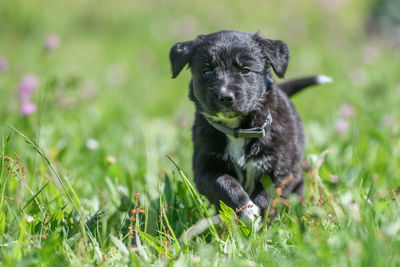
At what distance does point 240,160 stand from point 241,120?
24 centimetres

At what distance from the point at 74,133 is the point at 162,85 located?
2.41 metres

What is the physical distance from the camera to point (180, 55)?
2971 millimetres

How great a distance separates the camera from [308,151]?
12.3 ft

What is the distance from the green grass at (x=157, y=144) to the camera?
200cm

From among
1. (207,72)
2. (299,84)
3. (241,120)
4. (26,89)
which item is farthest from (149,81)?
(241,120)

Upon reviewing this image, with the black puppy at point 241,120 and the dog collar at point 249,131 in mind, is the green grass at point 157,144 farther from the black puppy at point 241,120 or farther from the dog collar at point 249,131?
the dog collar at point 249,131

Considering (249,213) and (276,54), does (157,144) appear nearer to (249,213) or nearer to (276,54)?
(276,54)

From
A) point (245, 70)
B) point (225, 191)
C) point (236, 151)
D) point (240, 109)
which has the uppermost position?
point (245, 70)

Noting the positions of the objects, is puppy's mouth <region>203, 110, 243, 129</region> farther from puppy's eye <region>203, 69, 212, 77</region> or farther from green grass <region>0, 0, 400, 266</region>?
green grass <region>0, 0, 400, 266</region>

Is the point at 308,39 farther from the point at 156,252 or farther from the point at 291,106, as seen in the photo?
the point at 156,252

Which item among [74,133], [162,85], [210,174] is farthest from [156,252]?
[162,85]

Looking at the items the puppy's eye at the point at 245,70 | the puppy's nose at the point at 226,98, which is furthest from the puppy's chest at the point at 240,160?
the puppy's eye at the point at 245,70

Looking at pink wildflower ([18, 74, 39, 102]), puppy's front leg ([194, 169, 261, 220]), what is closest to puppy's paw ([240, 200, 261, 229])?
puppy's front leg ([194, 169, 261, 220])

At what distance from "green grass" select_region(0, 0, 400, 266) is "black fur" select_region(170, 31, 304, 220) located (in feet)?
0.51
